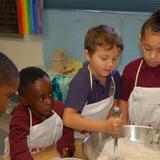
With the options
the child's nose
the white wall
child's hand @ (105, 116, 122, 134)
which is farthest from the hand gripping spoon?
the white wall

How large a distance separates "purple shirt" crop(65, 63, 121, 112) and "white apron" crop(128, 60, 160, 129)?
0.37 ft

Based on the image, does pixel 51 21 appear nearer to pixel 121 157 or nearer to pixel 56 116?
pixel 56 116

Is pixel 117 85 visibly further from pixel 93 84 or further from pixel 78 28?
pixel 78 28

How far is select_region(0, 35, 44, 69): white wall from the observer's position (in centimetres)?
252

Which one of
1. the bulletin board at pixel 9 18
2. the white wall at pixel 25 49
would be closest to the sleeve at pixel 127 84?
the white wall at pixel 25 49

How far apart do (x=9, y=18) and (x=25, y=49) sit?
27 centimetres

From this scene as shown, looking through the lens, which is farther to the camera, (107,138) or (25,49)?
(25,49)

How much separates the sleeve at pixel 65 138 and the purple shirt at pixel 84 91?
42mm

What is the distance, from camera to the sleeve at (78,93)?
3.48 ft

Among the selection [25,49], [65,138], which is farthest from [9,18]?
[65,138]

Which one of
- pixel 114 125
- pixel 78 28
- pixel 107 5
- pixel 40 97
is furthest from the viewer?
pixel 78 28

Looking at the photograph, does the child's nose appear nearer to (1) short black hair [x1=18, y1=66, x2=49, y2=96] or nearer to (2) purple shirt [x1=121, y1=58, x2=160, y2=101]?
(2) purple shirt [x1=121, y1=58, x2=160, y2=101]

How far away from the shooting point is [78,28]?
2.24 metres

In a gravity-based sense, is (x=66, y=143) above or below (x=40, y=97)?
below
